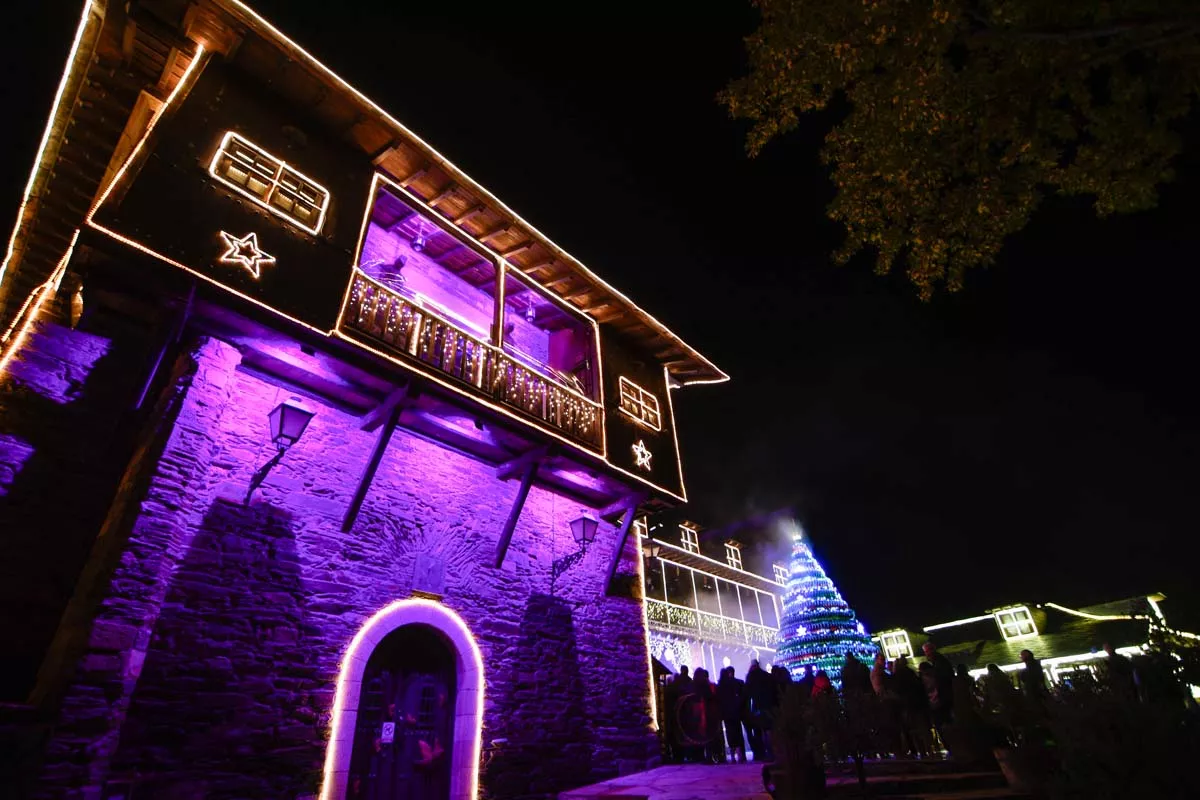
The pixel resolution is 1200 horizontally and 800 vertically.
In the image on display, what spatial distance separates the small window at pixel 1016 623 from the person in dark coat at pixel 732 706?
19.9 meters

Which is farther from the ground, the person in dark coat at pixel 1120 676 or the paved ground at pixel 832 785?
the person in dark coat at pixel 1120 676

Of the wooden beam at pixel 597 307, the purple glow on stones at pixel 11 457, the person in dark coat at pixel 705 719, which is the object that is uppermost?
the wooden beam at pixel 597 307

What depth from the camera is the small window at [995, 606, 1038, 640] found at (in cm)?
2214

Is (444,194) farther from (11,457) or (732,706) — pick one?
(732,706)

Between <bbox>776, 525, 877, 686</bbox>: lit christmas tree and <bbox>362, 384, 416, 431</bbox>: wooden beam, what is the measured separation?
15494 mm

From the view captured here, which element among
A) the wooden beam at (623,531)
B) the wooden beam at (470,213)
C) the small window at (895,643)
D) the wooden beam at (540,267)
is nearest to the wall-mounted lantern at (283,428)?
the wooden beam at (470,213)

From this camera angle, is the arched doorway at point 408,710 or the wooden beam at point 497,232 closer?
the arched doorway at point 408,710

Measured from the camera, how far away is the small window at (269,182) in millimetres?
6562

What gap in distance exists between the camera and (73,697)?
4.36 m

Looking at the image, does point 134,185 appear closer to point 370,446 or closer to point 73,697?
point 370,446

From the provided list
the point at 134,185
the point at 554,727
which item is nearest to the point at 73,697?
the point at 134,185

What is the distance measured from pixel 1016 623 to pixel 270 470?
27848mm

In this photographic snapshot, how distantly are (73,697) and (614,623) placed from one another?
6.79m

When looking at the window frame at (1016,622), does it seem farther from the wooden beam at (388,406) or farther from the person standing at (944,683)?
the wooden beam at (388,406)
